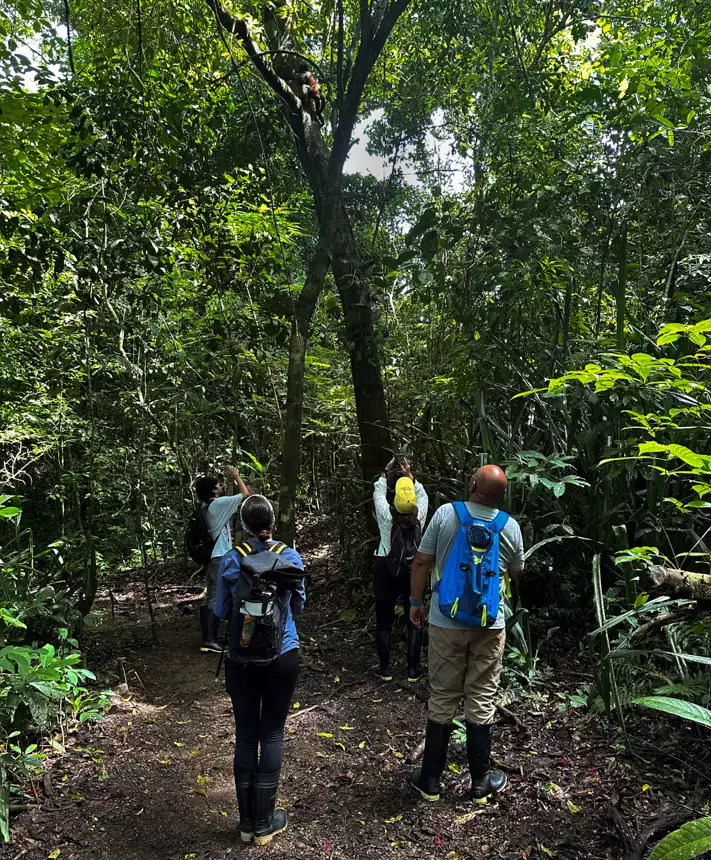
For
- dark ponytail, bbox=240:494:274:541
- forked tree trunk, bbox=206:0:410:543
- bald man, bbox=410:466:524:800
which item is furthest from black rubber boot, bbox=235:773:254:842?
forked tree trunk, bbox=206:0:410:543

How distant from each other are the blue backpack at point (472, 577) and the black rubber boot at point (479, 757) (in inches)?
24.2

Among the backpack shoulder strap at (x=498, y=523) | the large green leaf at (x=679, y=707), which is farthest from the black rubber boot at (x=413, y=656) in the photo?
the large green leaf at (x=679, y=707)

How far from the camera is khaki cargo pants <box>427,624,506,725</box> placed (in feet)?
10.7

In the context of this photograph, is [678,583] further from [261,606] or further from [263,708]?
[263,708]

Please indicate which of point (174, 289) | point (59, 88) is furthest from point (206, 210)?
point (174, 289)

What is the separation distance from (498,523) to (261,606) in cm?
141

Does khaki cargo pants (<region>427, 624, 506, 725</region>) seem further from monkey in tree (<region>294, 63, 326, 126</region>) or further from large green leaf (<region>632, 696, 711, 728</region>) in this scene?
monkey in tree (<region>294, 63, 326, 126</region>)

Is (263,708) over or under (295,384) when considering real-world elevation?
under

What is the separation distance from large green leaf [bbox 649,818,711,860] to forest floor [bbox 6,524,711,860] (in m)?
1.49

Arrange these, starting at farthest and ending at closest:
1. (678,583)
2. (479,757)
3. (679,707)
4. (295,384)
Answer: (295,384), (479,757), (678,583), (679,707)

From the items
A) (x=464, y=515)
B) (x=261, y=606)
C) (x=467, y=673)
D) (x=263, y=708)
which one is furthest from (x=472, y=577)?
(x=263, y=708)

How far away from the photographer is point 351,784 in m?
3.57

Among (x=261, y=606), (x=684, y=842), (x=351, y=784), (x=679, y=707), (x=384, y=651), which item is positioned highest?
(x=679, y=707)

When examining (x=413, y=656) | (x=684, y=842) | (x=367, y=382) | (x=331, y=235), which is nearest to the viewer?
(x=684, y=842)
